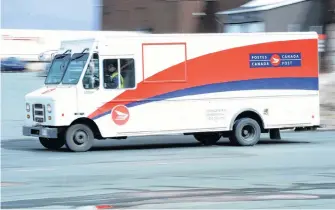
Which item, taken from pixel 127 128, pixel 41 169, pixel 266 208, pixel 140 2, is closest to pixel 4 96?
pixel 127 128

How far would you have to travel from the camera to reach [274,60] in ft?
65.1

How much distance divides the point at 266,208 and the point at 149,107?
8972 millimetres

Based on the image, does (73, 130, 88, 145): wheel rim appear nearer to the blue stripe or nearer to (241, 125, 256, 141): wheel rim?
the blue stripe

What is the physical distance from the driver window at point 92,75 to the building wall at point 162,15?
118 feet

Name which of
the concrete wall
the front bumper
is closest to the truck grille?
the front bumper

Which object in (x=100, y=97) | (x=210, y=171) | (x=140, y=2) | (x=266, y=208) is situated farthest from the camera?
(x=140, y=2)

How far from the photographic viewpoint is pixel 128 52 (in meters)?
18.6

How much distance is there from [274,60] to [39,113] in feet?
19.8

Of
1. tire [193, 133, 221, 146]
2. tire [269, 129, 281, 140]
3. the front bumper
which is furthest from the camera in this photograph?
tire [193, 133, 221, 146]

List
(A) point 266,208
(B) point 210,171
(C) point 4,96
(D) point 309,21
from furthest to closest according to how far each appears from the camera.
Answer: (D) point 309,21 → (C) point 4,96 → (B) point 210,171 → (A) point 266,208

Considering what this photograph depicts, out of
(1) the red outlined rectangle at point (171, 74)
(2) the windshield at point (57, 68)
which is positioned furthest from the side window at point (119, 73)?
(2) the windshield at point (57, 68)

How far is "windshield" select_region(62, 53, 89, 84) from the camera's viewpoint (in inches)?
724

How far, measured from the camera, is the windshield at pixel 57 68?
18875mm

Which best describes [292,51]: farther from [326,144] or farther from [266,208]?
[266,208]
